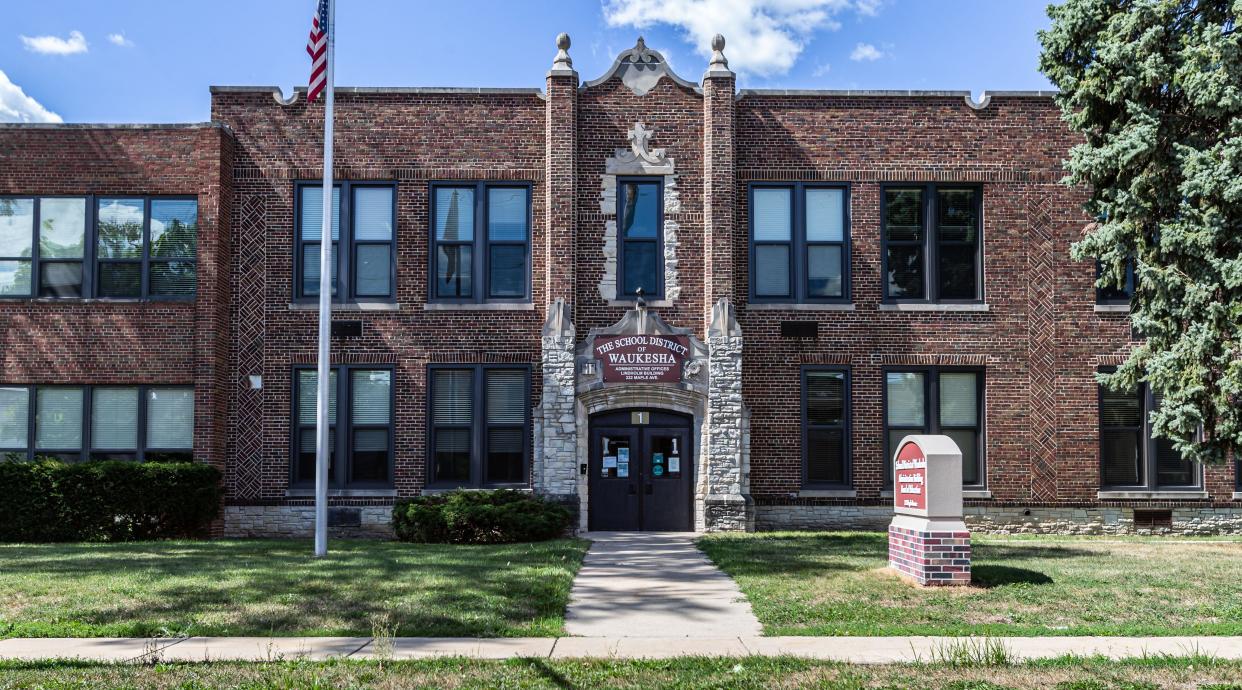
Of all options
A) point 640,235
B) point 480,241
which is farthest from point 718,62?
point 480,241

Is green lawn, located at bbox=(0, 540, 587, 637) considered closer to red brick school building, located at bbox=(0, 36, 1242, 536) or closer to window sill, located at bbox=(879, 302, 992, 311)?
red brick school building, located at bbox=(0, 36, 1242, 536)

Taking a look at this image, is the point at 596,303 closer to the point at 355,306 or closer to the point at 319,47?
the point at 355,306

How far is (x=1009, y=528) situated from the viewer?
19.9 meters

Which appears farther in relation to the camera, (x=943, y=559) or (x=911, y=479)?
(x=911, y=479)

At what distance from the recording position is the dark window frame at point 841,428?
1998cm

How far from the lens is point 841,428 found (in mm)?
20109

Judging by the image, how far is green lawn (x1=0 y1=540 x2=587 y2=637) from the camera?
9.70 metres

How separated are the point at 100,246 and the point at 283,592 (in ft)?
36.8

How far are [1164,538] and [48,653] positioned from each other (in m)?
17.6

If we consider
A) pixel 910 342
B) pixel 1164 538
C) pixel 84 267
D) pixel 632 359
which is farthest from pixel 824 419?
pixel 84 267

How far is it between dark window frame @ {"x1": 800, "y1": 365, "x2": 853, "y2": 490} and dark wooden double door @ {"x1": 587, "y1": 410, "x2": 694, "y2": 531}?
6.89ft

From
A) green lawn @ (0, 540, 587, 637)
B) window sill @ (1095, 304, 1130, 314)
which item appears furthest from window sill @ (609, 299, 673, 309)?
window sill @ (1095, 304, 1130, 314)

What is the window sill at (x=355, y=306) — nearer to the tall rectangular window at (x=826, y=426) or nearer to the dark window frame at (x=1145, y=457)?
the tall rectangular window at (x=826, y=426)

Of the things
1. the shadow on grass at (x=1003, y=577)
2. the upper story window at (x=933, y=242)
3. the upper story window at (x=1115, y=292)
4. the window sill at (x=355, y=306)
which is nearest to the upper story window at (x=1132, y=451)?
the upper story window at (x=1115, y=292)
